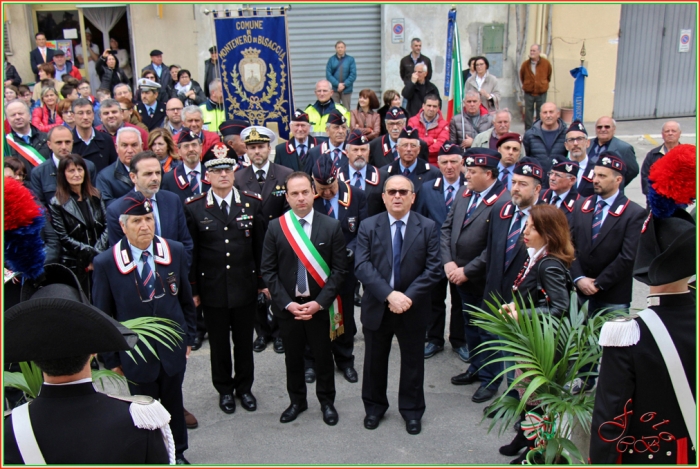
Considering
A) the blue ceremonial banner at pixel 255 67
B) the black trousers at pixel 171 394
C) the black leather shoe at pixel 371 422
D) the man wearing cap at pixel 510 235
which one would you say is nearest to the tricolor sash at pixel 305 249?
the black leather shoe at pixel 371 422

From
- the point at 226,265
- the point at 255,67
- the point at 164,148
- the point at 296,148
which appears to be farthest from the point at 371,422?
the point at 255,67

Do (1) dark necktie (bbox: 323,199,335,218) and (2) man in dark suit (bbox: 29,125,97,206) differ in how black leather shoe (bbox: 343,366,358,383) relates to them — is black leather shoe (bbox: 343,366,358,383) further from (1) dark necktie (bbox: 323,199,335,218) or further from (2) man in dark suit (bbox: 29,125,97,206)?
(2) man in dark suit (bbox: 29,125,97,206)

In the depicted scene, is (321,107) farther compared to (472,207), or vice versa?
(321,107)

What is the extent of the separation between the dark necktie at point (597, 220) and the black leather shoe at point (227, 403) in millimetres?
3263

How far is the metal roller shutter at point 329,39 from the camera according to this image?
14586mm

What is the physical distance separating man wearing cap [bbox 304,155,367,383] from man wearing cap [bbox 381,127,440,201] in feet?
2.99

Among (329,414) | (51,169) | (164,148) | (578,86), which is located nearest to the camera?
(329,414)

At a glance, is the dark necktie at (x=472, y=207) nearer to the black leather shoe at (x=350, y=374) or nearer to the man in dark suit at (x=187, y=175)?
the black leather shoe at (x=350, y=374)

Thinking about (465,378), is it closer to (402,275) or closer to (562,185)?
(402,275)

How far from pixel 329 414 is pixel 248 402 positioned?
0.72 metres

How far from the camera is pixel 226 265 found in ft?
16.8

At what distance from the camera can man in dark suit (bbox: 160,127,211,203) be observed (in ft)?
21.0

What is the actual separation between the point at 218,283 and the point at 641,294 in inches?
195

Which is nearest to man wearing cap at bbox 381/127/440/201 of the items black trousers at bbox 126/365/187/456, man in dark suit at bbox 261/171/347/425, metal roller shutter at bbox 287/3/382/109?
man in dark suit at bbox 261/171/347/425
